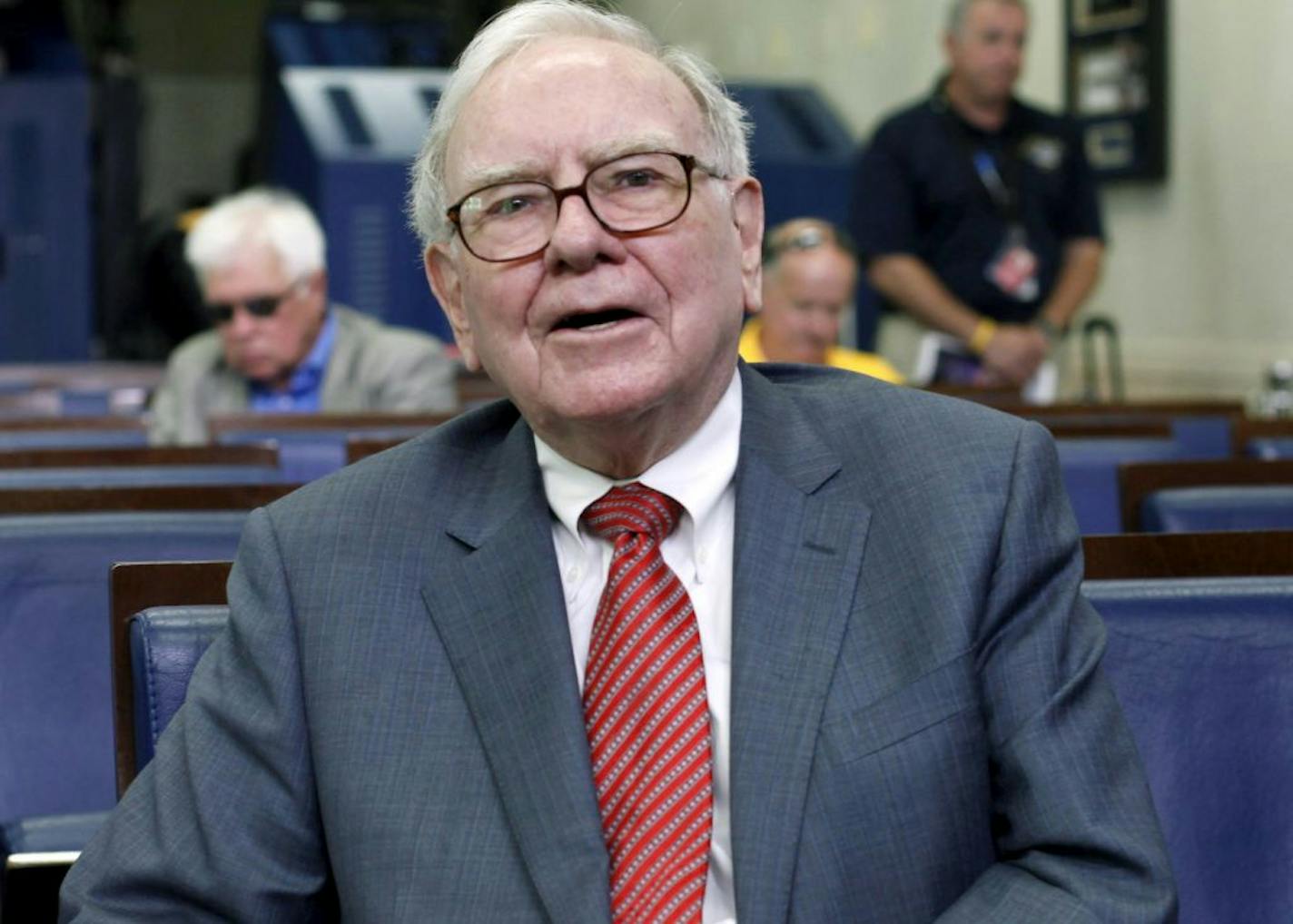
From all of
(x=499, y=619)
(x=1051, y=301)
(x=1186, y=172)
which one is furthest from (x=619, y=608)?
(x=1186, y=172)

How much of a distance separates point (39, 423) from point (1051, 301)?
3.18 metres

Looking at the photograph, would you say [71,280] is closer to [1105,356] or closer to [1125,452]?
[1105,356]

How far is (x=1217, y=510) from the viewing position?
8.18ft

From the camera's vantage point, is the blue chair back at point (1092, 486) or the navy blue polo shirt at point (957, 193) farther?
the navy blue polo shirt at point (957, 193)

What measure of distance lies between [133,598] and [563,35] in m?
0.72

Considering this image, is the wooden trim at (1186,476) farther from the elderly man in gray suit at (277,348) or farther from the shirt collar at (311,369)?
the shirt collar at (311,369)

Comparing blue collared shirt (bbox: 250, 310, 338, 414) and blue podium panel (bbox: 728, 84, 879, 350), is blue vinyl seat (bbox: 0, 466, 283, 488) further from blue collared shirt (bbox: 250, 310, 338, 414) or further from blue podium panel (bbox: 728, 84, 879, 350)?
blue podium panel (bbox: 728, 84, 879, 350)

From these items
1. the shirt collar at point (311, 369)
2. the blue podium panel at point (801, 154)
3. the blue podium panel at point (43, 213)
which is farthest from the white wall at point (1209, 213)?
the blue podium panel at point (43, 213)

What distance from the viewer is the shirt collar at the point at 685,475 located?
5.79 feet

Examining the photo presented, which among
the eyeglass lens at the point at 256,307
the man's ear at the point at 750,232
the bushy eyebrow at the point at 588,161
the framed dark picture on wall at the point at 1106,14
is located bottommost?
the eyeglass lens at the point at 256,307

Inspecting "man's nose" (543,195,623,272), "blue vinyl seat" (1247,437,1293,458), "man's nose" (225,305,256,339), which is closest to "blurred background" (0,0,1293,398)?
"man's nose" (543,195,623,272)

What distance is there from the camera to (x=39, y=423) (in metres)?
4.31

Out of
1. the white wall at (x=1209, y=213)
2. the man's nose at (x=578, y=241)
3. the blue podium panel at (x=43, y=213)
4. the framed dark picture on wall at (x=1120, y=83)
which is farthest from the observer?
the blue podium panel at (x=43, y=213)

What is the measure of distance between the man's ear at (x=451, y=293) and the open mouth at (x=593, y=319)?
0.15m
